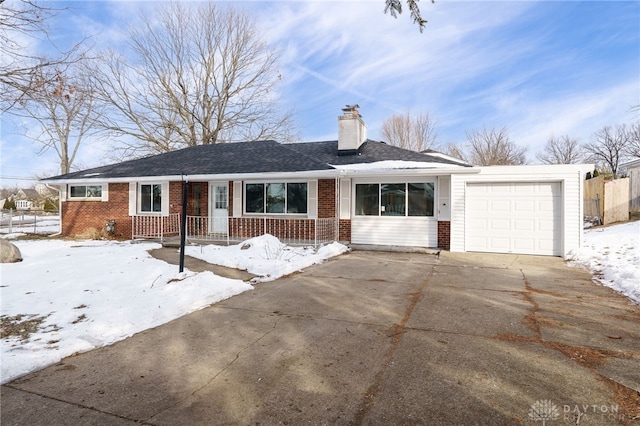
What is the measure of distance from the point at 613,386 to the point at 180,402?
11.0ft

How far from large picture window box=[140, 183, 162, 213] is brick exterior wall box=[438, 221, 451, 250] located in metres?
10.3

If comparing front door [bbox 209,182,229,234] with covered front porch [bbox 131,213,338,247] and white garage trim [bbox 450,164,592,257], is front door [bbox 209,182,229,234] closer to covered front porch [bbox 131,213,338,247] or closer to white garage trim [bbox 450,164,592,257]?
covered front porch [bbox 131,213,338,247]

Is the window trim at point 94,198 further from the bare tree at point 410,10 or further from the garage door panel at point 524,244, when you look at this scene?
the garage door panel at point 524,244

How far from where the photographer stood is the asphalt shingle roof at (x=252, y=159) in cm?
1230

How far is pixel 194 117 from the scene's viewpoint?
27.2 m

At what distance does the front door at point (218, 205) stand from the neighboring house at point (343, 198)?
0.04 m

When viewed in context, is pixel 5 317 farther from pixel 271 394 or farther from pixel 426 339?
pixel 426 339

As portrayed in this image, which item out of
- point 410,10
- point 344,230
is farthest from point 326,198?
point 410,10

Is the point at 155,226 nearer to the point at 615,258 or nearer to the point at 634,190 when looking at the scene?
the point at 615,258

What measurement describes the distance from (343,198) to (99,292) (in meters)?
7.81

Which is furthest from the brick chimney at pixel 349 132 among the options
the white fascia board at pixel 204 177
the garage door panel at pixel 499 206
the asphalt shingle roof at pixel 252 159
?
the garage door panel at pixel 499 206

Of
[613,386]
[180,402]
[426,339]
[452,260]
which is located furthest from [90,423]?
[452,260]

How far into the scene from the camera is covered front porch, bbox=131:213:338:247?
11.7m

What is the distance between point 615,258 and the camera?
8188 mm
